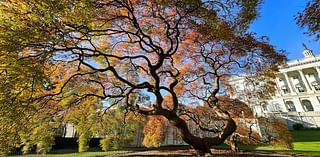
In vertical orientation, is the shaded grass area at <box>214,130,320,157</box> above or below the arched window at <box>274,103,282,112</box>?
below

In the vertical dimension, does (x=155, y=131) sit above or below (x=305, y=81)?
below

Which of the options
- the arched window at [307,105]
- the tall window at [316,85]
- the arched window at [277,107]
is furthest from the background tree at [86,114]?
the tall window at [316,85]

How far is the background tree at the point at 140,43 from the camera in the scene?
378 centimetres

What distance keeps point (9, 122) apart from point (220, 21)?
6.25m

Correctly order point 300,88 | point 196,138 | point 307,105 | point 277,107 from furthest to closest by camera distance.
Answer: point 277,107 < point 300,88 < point 307,105 < point 196,138

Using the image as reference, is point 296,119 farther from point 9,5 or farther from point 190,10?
point 9,5

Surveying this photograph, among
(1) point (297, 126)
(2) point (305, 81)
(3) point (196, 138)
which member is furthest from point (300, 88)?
(3) point (196, 138)

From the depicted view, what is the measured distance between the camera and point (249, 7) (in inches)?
229

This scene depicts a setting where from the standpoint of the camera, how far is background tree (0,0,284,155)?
378 centimetres

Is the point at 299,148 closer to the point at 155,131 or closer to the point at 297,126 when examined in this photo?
the point at 155,131

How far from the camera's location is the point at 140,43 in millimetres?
7988

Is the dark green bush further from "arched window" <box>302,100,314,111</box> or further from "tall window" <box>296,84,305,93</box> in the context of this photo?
"tall window" <box>296,84,305,93</box>

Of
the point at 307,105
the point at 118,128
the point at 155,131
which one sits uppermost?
the point at 307,105

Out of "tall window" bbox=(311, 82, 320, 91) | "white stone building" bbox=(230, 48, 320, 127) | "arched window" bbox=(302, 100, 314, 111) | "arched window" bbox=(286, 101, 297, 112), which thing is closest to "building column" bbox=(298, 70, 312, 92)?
"white stone building" bbox=(230, 48, 320, 127)
